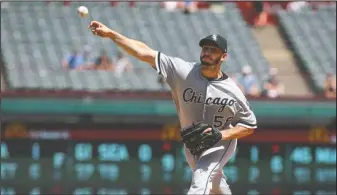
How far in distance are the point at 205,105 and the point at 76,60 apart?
769cm

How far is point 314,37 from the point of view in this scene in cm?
1662

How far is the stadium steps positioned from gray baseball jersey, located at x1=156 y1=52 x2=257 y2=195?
7985 mm

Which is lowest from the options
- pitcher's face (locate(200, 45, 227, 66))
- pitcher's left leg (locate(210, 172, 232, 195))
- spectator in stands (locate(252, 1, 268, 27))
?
pitcher's left leg (locate(210, 172, 232, 195))

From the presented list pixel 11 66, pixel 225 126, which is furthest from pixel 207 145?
pixel 11 66

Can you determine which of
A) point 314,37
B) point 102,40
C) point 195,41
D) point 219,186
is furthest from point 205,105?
point 314,37

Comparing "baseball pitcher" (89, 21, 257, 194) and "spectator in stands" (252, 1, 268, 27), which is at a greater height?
"spectator in stands" (252, 1, 268, 27)

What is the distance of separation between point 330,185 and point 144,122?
2.82 m

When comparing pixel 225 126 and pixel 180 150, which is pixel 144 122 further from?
pixel 225 126

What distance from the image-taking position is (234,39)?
16.1m

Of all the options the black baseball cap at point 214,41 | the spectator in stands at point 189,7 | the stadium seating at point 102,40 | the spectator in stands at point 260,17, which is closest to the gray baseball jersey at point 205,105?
the black baseball cap at point 214,41

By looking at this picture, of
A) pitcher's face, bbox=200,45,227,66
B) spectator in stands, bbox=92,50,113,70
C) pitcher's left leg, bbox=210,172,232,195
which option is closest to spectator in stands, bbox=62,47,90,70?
spectator in stands, bbox=92,50,113,70

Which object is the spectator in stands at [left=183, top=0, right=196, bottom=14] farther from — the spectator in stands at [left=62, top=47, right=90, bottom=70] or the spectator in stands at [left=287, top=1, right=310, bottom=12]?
the spectator in stands at [left=62, top=47, right=90, bottom=70]

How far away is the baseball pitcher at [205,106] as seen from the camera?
708 cm

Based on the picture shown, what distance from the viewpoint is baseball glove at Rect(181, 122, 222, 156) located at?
713 cm
